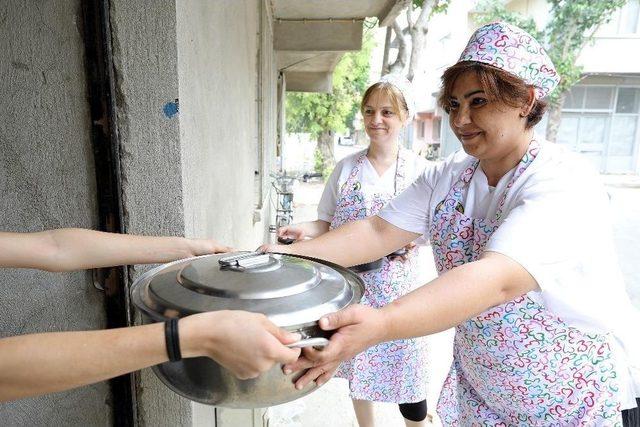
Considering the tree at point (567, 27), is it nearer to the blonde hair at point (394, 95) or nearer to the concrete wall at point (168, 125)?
the blonde hair at point (394, 95)

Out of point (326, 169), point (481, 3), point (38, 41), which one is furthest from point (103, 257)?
point (481, 3)

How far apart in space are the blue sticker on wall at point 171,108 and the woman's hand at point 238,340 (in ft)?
2.41

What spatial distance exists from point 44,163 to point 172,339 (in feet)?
3.19

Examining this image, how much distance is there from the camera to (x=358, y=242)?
2092 mm

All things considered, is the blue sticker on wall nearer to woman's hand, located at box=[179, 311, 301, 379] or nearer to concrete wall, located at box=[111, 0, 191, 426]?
concrete wall, located at box=[111, 0, 191, 426]

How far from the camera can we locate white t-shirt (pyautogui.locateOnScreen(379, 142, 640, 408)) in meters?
1.30

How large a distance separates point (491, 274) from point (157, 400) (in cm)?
124

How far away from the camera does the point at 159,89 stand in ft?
4.55

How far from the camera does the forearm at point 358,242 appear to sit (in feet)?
6.68

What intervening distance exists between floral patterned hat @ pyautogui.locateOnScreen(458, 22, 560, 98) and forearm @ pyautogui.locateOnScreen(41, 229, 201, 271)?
116cm

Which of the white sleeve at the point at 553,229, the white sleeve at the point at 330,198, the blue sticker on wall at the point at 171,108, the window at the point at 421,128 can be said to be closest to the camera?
the white sleeve at the point at 553,229

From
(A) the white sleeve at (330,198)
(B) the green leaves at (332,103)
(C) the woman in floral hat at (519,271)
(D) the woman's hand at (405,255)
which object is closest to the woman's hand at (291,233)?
(A) the white sleeve at (330,198)

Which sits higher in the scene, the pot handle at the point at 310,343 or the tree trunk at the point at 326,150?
the pot handle at the point at 310,343

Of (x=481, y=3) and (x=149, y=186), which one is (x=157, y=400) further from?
(x=481, y=3)
